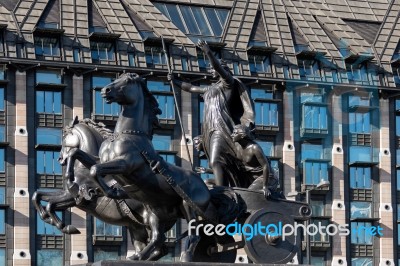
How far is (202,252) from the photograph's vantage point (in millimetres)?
36656

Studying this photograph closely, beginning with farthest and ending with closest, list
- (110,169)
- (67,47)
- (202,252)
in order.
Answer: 1. (67,47)
2. (202,252)
3. (110,169)

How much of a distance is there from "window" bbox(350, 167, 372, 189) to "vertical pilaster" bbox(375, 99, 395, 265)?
0.76 meters

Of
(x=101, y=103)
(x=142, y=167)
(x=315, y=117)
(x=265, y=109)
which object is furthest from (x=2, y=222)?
(x=142, y=167)

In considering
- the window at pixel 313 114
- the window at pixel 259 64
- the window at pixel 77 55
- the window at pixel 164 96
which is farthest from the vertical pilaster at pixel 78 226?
the window at pixel 313 114

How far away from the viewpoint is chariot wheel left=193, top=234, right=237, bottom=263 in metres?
36.4

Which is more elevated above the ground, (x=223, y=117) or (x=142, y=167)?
(x=223, y=117)

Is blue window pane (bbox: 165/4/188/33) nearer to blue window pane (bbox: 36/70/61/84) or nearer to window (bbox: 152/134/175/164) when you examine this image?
window (bbox: 152/134/175/164)

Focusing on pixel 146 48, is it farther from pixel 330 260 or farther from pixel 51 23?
pixel 330 260

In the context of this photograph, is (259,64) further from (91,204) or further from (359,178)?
(91,204)

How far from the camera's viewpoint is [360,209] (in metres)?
96.8

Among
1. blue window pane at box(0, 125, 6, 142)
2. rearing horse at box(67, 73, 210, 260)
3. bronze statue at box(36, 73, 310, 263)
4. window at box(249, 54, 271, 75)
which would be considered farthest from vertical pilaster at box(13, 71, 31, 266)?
rearing horse at box(67, 73, 210, 260)

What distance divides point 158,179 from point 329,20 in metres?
65.1

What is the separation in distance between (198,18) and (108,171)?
6207cm

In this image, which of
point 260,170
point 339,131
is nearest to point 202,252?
point 260,170
